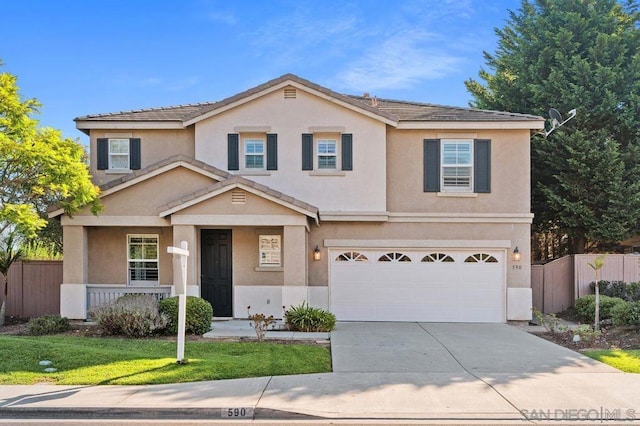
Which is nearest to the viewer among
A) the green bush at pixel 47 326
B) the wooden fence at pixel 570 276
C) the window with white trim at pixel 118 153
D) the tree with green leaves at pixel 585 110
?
the green bush at pixel 47 326

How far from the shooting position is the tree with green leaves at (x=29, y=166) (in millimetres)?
11375

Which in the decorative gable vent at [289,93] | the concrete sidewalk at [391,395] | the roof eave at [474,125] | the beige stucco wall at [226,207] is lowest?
the concrete sidewalk at [391,395]

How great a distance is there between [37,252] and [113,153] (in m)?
4.92

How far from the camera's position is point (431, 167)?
15.1m

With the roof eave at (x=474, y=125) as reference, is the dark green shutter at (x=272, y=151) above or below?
below

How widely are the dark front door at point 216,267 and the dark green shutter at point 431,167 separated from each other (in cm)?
633

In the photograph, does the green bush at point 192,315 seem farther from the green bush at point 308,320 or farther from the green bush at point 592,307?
the green bush at point 592,307

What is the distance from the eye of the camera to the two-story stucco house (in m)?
14.7

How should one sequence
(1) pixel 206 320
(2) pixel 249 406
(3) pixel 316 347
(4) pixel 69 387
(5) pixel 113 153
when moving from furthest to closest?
(5) pixel 113 153, (1) pixel 206 320, (3) pixel 316 347, (4) pixel 69 387, (2) pixel 249 406

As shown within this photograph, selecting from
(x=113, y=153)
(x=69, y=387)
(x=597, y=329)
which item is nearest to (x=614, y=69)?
(x=597, y=329)

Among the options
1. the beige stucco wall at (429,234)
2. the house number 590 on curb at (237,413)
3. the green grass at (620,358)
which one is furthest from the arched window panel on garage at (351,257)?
the house number 590 on curb at (237,413)

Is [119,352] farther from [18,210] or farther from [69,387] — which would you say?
[18,210]

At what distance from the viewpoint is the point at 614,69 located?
17.8 metres

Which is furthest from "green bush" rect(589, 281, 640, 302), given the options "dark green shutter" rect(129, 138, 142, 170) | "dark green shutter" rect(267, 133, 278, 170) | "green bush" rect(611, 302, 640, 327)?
"dark green shutter" rect(129, 138, 142, 170)
